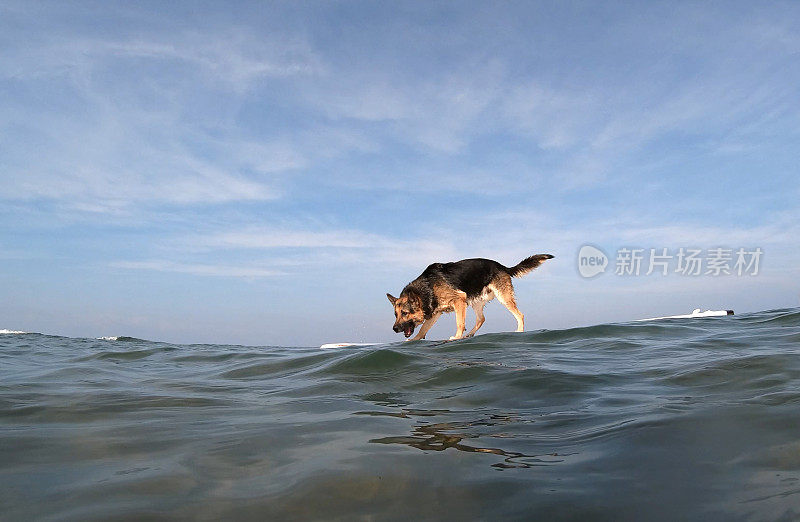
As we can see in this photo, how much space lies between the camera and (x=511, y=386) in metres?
4.78

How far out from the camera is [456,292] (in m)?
13.9

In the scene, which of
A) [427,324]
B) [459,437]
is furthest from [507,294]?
[459,437]

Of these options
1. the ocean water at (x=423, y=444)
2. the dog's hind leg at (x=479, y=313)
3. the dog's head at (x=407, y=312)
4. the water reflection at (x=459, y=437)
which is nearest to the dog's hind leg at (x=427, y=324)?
the dog's head at (x=407, y=312)

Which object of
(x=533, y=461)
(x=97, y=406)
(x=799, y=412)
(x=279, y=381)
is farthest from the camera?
(x=279, y=381)

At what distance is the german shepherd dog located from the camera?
13.6 metres

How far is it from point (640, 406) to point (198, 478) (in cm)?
305

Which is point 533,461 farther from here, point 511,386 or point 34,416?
point 34,416

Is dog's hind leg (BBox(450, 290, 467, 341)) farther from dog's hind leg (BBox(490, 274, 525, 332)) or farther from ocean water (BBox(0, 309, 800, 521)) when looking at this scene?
ocean water (BBox(0, 309, 800, 521))

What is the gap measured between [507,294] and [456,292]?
1888 mm

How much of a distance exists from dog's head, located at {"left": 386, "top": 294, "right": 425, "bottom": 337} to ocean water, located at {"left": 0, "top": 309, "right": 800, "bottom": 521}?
7.53 m

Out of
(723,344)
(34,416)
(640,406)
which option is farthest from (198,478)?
(723,344)

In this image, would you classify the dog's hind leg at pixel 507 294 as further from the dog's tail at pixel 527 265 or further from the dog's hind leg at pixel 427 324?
the dog's hind leg at pixel 427 324

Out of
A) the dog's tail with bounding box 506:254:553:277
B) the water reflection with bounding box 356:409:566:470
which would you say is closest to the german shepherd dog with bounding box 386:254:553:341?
the dog's tail with bounding box 506:254:553:277

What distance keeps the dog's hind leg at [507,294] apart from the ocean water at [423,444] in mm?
8651
